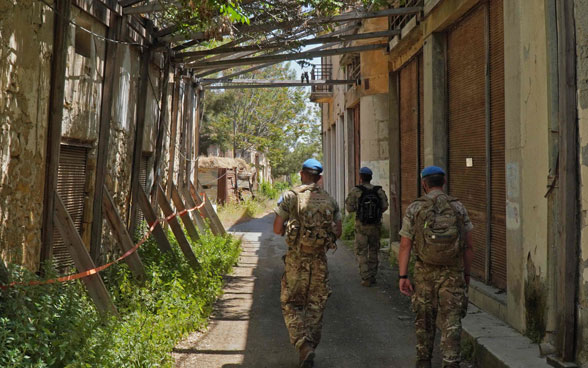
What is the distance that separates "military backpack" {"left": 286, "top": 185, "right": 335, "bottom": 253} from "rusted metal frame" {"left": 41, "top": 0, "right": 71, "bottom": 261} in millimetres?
2265

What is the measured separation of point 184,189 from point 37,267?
27.4ft

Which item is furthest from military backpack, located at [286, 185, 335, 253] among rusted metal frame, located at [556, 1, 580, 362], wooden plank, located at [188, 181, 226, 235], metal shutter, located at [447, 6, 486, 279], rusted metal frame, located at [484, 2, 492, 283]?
wooden plank, located at [188, 181, 226, 235]

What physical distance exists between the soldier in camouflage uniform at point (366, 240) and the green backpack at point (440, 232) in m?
4.29

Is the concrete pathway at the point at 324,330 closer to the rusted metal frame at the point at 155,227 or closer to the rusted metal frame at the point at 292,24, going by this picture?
the rusted metal frame at the point at 155,227

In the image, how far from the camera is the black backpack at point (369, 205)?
959 centimetres

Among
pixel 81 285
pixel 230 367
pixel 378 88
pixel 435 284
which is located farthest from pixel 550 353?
pixel 378 88

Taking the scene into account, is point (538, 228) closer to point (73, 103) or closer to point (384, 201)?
point (384, 201)

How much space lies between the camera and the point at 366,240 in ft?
31.8

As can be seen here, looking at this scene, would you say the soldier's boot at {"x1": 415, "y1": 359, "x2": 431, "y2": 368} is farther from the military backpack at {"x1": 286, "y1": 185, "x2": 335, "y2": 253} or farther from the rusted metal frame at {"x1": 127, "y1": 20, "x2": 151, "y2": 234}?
the rusted metal frame at {"x1": 127, "y1": 20, "x2": 151, "y2": 234}

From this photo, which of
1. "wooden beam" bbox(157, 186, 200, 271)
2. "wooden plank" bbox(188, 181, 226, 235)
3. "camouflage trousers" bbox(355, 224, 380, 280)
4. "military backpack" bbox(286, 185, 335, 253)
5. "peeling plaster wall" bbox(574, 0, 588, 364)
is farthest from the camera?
"wooden plank" bbox(188, 181, 226, 235)

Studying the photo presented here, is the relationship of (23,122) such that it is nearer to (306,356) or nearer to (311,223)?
(311,223)

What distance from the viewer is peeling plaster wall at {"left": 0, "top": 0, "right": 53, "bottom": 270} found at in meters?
4.98

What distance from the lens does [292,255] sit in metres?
5.84

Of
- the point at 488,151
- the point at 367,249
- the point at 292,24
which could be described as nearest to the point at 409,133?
the point at 367,249
